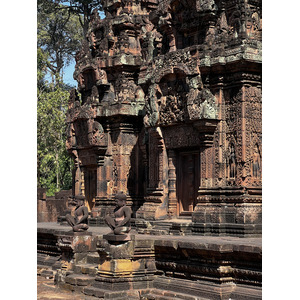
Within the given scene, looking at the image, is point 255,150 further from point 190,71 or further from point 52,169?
point 52,169

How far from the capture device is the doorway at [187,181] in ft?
48.5

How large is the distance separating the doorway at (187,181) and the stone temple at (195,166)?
1.0 inches

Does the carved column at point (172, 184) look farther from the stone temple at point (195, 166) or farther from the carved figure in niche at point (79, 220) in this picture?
the carved figure in niche at point (79, 220)

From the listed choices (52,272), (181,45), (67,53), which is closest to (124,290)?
(52,272)

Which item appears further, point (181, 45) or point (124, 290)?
point (181, 45)

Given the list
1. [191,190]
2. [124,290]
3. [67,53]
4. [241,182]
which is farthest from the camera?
[67,53]

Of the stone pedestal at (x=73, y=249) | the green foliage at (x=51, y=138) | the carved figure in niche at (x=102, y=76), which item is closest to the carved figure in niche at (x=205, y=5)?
the carved figure in niche at (x=102, y=76)

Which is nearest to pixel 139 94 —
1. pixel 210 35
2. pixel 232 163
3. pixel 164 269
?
pixel 210 35

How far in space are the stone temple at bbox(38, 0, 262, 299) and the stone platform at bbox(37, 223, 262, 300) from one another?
0.8 inches

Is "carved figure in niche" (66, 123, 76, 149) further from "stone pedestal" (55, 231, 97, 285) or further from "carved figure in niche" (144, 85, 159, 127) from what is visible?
"stone pedestal" (55, 231, 97, 285)

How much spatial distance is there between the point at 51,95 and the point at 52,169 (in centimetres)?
366

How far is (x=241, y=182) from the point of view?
13312mm

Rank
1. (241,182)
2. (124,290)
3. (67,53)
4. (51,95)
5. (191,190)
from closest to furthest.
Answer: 1. (124,290)
2. (241,182)
3. (191,190)
4. (51,95)
5. (67,53)

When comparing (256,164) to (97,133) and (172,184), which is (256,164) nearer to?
(172,184)
